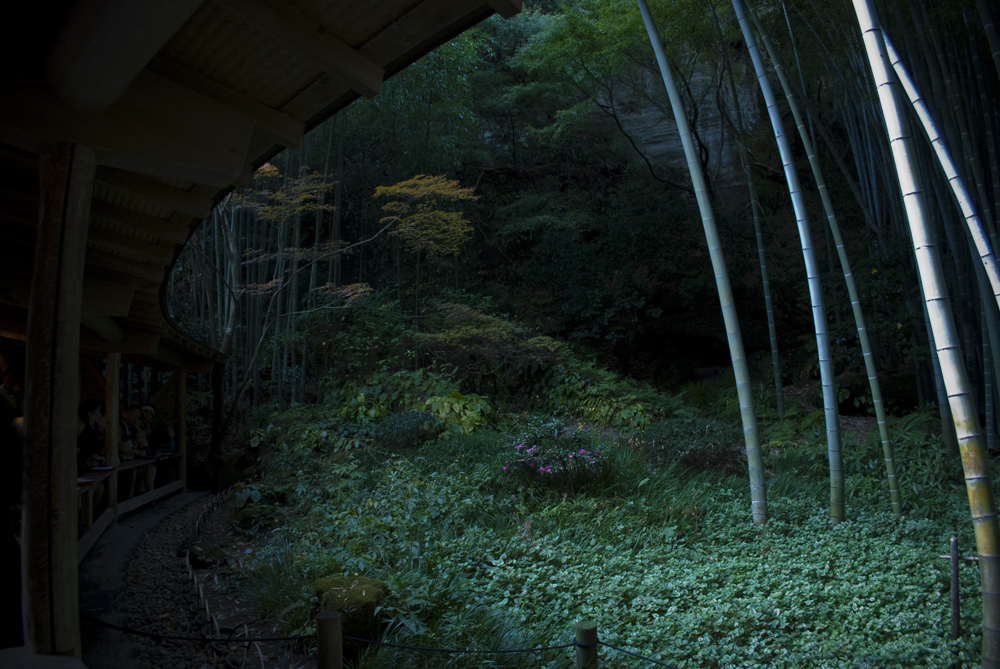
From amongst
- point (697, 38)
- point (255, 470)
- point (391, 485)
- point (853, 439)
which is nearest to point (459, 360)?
point (255, 470)

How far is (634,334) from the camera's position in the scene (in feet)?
36.1

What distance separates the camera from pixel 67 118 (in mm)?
1709

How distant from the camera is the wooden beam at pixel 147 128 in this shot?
167cm

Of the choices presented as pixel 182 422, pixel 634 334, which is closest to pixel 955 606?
pixel 182 422

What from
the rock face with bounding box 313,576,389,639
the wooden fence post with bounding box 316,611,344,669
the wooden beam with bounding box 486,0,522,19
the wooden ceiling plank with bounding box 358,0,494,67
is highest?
the wooden ceiling plank with bounding box 358,0,494,67

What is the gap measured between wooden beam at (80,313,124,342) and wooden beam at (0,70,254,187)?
241 cm

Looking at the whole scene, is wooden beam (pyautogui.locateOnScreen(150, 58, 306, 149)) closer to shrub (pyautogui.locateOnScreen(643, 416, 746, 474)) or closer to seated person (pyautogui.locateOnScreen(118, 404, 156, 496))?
shrub (pyautogui.locateOnScreen(643, 416, 746, 474))

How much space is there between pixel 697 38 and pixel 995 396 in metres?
7.05

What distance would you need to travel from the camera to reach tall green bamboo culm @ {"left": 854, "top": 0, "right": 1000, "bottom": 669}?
2352 millimetres

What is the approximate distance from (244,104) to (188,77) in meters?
0.17

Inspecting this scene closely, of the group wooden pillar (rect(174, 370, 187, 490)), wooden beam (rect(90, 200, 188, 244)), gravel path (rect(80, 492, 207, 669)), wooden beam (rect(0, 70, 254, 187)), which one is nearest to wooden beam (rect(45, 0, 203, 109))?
wooden beam (rect(0, 70, 254, 187))

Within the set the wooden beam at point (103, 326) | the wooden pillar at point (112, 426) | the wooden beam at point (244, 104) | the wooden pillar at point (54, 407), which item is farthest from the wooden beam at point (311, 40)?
the wooden pillar at point (112, 426)

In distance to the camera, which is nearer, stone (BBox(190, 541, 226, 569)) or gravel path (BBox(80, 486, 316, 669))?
gravel path (BBox(80, 486, 316, 669))

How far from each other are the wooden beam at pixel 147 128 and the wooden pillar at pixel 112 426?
3.84 m
